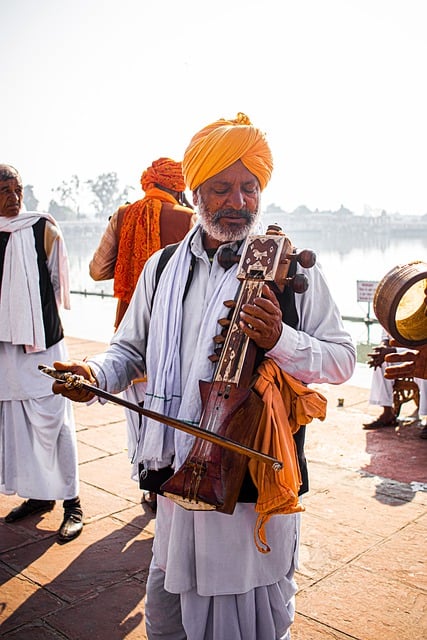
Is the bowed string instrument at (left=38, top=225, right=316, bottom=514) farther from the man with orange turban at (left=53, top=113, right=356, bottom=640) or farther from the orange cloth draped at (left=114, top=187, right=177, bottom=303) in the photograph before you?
the orange cloth draped at (left=114, top=187, right=177, bottom=303)

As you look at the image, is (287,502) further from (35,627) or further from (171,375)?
(35,627)

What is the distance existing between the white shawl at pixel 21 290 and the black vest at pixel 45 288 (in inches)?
1.0

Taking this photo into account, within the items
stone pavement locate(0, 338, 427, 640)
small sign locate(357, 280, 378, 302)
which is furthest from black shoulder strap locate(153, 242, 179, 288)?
small sign locate(357, 280, 378, 302)

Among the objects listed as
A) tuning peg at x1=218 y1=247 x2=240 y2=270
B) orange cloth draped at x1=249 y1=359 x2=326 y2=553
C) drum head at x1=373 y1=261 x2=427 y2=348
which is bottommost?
orange cloth draped at x1=249 y1=359 x2=326 y2=553

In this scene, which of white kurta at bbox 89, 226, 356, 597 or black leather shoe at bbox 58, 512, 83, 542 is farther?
black leather shoe at bbox 58, 512, 83, 542

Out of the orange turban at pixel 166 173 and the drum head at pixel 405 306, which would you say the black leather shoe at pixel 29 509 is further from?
the drum head at pixel 405 306

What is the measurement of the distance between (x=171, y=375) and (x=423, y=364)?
102 centimetres

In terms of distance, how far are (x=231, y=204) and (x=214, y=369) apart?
0.59 metres

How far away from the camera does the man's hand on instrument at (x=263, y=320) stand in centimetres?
204

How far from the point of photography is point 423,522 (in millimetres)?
4102

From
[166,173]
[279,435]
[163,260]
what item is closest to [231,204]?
[163,260]

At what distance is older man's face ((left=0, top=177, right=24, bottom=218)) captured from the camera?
415 cm

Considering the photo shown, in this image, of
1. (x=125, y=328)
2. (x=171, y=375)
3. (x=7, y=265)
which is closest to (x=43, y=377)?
(x=7, y=265)

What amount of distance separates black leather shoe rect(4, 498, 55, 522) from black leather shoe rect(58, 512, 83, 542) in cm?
32
